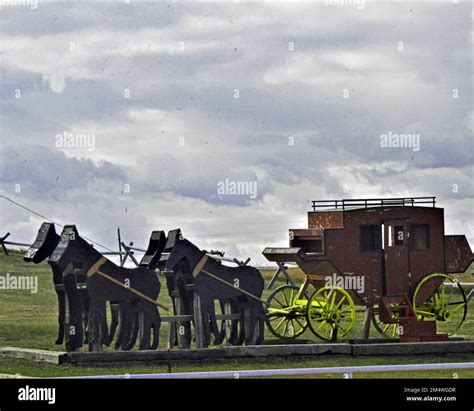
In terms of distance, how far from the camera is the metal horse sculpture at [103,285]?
67.2 ft

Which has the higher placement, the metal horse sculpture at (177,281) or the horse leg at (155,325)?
the metal horse sculpture at (177,281)

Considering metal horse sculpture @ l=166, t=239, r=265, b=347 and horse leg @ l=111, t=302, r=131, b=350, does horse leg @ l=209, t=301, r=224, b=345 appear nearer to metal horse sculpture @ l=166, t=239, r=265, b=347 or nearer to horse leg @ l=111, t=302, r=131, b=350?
metal horse sculpture @ l=166, t=239, r=265, b=347

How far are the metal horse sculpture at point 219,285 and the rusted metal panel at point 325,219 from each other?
1.72 metres

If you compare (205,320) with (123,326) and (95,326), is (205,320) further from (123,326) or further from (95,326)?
(95,326)

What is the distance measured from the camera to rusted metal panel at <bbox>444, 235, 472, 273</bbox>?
23672 millimetres

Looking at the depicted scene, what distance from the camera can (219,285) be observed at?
71.5ft

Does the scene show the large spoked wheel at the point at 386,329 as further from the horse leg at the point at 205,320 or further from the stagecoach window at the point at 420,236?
the horse leg at the point at 205,320

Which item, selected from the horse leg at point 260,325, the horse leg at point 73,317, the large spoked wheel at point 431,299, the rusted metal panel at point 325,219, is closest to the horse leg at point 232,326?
the horse leg at point 260,325

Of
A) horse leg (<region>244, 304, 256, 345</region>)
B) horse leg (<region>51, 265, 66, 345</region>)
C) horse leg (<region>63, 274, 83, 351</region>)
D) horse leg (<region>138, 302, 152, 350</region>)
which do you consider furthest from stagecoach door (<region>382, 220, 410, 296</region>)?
horse leg (<region>51, 265, 66, 345</region>)

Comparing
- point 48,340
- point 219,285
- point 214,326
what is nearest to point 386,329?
point 214,326

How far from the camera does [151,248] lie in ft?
71.1
